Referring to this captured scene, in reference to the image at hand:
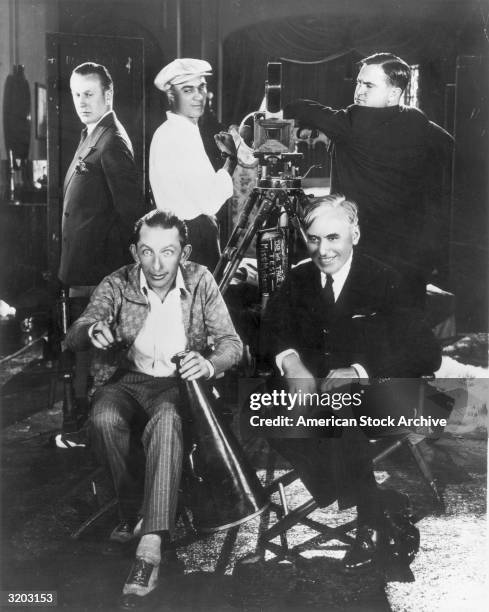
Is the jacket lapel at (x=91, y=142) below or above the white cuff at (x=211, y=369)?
above

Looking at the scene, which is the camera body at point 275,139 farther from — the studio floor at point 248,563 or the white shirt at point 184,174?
the studio floor at point 248,563

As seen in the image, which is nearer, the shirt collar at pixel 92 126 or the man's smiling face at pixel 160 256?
the man's smiling face at pixel 160 256

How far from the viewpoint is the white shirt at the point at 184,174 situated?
2.79m

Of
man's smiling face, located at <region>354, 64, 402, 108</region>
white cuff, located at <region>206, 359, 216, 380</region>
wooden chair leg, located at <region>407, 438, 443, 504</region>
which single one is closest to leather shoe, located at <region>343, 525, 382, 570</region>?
wooden chair leg, located at <region>407, 438, 443, 504</region>

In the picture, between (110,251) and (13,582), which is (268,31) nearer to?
(110,251)

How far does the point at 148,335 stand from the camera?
103 inches

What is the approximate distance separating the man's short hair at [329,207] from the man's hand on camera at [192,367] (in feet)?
2.30

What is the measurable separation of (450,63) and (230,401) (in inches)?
65.2

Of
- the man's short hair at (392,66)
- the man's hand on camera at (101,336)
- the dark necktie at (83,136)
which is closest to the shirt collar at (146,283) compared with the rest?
the man's hand on camera at (101,336)

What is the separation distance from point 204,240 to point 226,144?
410mm

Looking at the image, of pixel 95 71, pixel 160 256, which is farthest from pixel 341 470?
pixel 95 71

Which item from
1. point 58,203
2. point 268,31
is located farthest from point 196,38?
point 58,203

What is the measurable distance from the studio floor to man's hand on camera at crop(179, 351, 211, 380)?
1.79 feet

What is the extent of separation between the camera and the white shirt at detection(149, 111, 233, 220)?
110 inches
